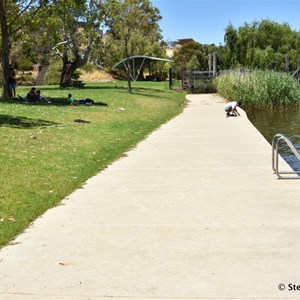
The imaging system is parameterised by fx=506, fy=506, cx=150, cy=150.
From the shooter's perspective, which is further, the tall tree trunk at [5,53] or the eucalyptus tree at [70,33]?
the eucalyptus tree at [70,33]

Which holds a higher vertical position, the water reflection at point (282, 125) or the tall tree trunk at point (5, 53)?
the tall tree trunk at point (5, 53)

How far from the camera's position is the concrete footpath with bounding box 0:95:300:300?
4.20m

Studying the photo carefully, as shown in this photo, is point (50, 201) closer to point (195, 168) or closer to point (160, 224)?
point (160, 224)

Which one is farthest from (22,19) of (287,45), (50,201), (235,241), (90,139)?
(235,241)

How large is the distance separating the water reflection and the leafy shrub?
33.6 inches

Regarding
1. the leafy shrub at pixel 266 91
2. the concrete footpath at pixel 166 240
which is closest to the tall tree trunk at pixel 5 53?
the leafy shrub at pixel 266 91

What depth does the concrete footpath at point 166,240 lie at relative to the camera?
13.8ft

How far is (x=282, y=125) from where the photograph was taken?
19.4 meters

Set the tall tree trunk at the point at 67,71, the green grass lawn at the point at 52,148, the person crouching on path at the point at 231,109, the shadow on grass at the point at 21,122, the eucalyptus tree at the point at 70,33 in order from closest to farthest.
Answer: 1. the green grass lawn at the point at 52,148
2. the shadow on grass at the point at 21,122
3. the person crouching on path at the point at 231,109
4. the eucalyptus tree at the point at 70,33
5. the tall tree trunk at the point at 67,71

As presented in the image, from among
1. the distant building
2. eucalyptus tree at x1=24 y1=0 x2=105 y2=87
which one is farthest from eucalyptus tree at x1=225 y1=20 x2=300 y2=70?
the distant building

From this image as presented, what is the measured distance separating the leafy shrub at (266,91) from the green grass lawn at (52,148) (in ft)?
19.8

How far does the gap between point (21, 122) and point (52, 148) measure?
183 inches

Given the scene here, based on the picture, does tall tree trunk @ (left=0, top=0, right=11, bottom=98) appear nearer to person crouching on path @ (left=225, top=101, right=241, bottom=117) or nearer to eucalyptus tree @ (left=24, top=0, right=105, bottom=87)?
eucalyptus tree @ (left=24, top=0, right=105, bottom=87)

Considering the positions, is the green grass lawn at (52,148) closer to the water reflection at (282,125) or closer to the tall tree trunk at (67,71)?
the water reflection at (282,125)
